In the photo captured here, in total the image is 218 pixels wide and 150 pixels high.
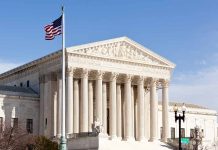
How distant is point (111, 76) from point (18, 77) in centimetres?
2054

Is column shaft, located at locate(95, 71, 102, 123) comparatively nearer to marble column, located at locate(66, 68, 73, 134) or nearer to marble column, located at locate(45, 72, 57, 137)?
marble column, located at locate(66, 68, 73, 134)

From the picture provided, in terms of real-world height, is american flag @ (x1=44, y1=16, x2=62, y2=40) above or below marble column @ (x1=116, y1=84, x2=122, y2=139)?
above

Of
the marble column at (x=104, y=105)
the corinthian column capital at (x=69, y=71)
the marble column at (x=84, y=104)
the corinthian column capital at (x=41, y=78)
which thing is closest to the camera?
the corinthian column capital at (x=69, y=71)

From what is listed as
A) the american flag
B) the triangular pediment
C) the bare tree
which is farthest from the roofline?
the american flag

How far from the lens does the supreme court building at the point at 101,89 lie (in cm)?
8975

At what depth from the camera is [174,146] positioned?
9506cm

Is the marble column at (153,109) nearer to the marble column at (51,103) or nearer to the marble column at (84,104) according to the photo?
the marble column at (84,104)

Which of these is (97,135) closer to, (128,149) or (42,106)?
(128,149)

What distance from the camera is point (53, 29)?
5094 centimetres

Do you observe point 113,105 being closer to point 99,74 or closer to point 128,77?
point 99,74

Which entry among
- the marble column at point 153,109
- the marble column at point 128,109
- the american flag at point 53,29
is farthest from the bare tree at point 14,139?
the marble column at point 153,109

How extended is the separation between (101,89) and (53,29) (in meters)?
41.4

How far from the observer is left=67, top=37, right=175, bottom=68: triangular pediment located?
9069 cm

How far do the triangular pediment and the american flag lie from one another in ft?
117
